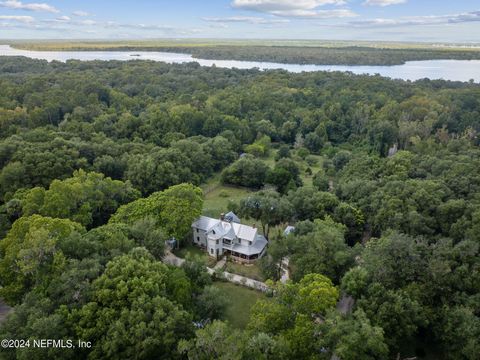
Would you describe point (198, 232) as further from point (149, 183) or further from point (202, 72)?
point (202, 72)

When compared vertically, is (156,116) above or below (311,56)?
below

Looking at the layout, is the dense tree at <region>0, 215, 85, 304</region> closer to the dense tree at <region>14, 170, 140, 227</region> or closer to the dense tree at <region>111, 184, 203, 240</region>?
the dense tree at <region>14, 170, 140, 227</region>

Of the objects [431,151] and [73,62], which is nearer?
[431,151]

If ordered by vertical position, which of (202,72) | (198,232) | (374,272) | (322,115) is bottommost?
(198,232)

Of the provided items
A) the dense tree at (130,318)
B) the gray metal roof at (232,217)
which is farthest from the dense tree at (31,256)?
the gray metal roof at (232,217)

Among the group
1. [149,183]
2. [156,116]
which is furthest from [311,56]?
[149,183]

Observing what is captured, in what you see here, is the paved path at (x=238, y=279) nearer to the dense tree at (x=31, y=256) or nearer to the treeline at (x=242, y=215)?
the treeline at (x=242, y=215)

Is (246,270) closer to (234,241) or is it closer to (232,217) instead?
(234,241)
